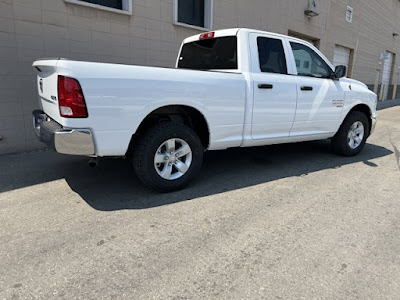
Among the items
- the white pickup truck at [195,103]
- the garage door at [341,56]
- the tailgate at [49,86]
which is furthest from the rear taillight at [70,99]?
the garage door at [341,56]

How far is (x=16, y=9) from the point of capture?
5195mm

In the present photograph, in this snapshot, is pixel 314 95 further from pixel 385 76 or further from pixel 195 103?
pixel 385 76

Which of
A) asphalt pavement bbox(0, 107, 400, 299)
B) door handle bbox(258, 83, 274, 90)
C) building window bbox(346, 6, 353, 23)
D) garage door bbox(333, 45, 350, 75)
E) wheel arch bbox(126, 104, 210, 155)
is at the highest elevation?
building window bbox(346, 6, 353, 23)

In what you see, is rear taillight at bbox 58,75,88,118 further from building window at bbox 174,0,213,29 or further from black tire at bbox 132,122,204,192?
building window at bbox 174,0,213,29

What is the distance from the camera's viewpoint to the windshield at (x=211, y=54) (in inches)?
173

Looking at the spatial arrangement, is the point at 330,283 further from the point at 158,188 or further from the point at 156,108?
the point at 156,108

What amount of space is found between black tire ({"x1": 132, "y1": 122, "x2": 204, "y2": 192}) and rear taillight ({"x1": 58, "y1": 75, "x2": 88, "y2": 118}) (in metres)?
0.73

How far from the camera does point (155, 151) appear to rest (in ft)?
11.7

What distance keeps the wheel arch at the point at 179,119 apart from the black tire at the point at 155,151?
14 cm

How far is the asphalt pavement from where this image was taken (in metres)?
2.23

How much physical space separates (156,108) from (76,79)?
2.86 ft

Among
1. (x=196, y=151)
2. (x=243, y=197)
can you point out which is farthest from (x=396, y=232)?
(x=196, y=151)

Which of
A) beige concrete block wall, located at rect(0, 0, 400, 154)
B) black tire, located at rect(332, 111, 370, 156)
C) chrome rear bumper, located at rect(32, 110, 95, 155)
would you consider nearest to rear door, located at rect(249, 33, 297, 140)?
black tire, located at rect(332, 111, 370, 156)

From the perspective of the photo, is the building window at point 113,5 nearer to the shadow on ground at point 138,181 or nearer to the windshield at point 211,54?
the windshield at point 211,54
